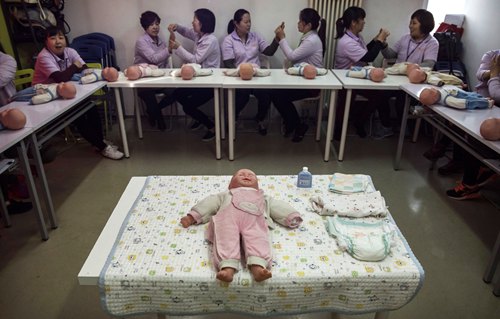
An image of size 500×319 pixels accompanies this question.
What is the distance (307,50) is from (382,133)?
55.8 inches

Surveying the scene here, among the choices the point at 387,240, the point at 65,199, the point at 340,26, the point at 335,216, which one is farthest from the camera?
the point at 340,26

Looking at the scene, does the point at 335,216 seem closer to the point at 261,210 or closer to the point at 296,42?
the point at 261,210

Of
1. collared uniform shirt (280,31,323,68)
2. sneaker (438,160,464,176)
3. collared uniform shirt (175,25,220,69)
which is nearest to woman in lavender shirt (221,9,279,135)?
collared uniform shirt (175,25,220,69)

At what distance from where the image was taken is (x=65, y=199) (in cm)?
311

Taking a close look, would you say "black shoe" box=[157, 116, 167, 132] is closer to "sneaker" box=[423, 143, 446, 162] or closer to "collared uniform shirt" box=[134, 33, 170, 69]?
"collared uniform shirt" box=[134, 33, 170, 69]

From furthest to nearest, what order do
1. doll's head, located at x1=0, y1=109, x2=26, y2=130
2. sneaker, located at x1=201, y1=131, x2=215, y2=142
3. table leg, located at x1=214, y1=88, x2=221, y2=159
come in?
sneaker, located at x1=201, y1=131, x2=215, y2=142 < table leg, located at x1=214, y1=88, x2=221, y2=159 < doll's head, located at x1=0, y1=109, x2=26, y2=130

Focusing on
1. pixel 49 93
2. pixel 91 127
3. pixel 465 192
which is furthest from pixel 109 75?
pixel 465 192

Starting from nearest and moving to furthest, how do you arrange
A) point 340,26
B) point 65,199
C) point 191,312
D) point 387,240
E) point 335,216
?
1. point 191,312
2. point 387,240
3. point 335,216
4. point 65,199
5. point 340,26

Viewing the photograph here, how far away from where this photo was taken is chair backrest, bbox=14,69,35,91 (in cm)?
365

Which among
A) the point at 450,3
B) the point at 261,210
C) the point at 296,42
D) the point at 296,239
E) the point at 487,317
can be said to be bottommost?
the point at 487,317

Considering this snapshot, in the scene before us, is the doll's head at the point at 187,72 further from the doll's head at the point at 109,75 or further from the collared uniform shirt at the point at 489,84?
the collared uniform shirt at the point at 489,84

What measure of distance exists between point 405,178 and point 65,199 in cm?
311

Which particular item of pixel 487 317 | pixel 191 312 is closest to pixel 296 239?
pixel 191 312

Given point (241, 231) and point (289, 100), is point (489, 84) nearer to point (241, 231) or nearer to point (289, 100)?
point (289, 100)
